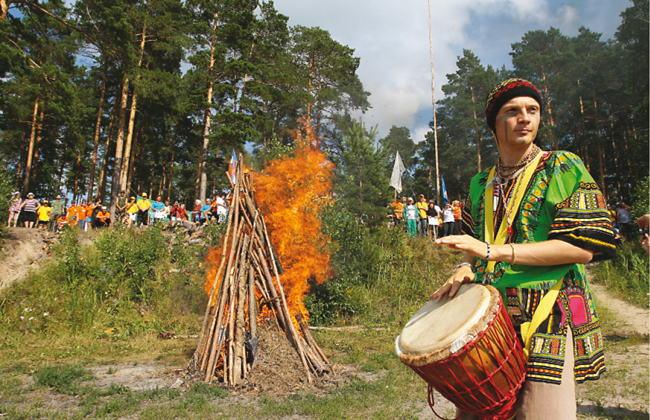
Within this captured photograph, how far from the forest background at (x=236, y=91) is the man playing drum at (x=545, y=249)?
11291 millimetres

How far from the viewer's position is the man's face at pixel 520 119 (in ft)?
6.00

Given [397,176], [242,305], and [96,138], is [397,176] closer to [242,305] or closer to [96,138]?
[242,305]

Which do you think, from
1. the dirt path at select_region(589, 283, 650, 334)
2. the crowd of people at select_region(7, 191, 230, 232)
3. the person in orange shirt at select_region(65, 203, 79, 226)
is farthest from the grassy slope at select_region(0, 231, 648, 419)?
the person in orange shirt at select_region(65, 203, 79, 226)

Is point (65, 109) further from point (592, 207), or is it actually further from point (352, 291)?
point (592, 207)

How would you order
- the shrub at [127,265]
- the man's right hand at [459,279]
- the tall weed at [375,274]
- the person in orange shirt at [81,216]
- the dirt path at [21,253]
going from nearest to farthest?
the man's right hand at [459,279] → the shrub at [127,265] → the tall weed at [375,274] → the dirt path at [21,253] → the person in orange shirt at [81,216]

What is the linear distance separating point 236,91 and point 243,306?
20.2 metres

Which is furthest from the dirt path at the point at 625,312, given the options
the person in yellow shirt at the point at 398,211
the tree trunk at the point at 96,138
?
the tree trunk at the point at 96,138

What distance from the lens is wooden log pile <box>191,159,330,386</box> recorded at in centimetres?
566

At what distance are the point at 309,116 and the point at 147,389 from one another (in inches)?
850

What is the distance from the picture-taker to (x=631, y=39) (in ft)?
81.5

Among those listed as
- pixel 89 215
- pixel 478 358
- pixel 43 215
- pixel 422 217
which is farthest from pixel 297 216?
pixel 43 215

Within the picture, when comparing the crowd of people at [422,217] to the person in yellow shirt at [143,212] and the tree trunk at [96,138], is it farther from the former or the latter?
the tree trunk at [96,138]

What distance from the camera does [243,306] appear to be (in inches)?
228

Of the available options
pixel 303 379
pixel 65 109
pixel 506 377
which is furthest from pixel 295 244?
pixel 65 109
